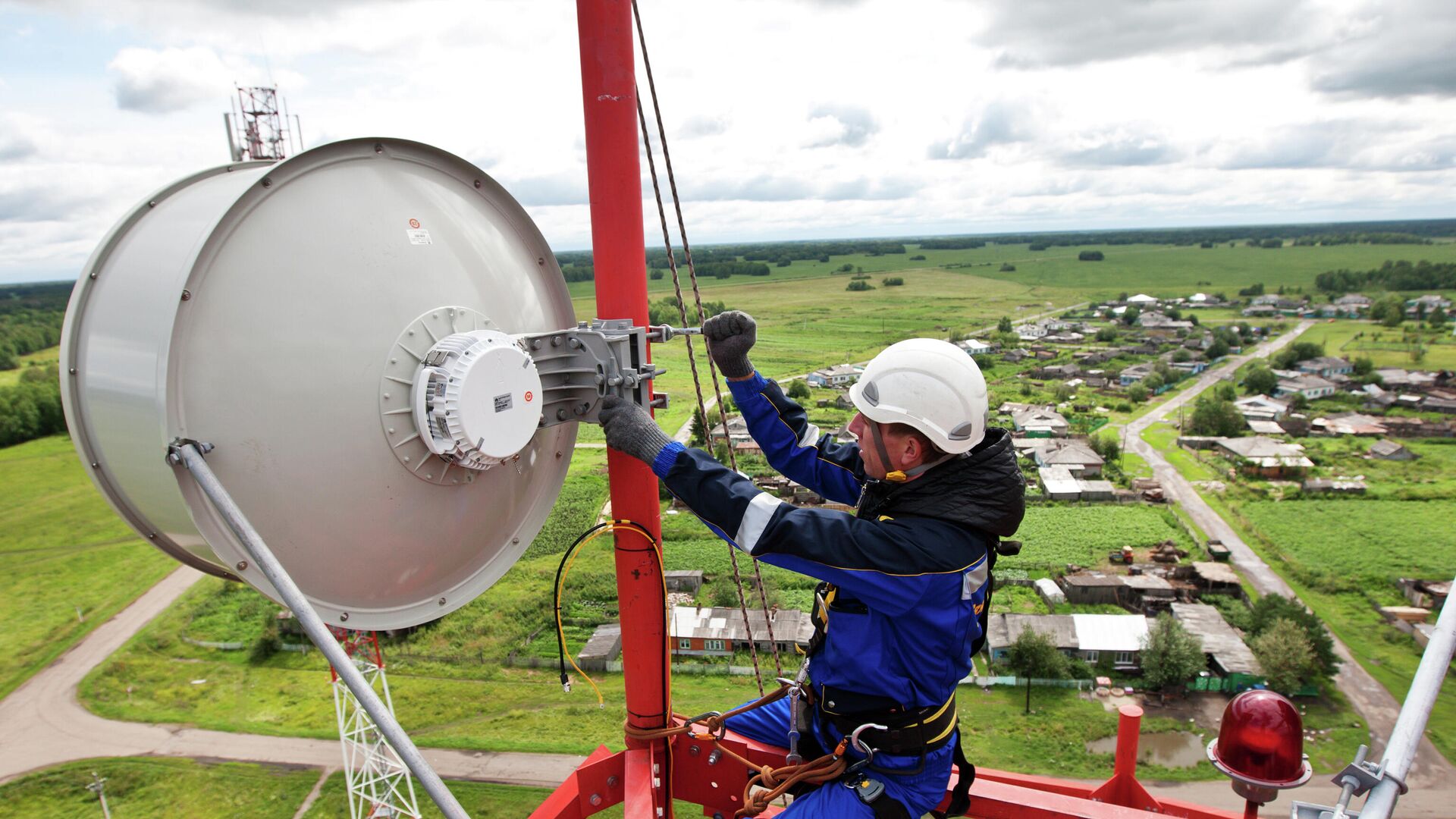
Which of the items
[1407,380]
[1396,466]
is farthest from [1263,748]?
[1407,380]

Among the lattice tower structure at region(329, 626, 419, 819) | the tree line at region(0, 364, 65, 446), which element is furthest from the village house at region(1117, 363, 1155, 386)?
the tree line at region(0, 364, 65, 446)

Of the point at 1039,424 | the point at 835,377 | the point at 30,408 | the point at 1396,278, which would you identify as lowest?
the point at 1039,424

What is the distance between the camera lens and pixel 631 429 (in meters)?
2.90

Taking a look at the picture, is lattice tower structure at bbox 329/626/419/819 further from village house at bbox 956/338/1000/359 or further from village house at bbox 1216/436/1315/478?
village house at bbox 956/338/1000/359

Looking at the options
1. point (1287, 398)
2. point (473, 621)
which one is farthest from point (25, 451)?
point (1287, 398)

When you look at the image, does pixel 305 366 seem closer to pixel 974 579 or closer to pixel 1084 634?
pixel 974 579

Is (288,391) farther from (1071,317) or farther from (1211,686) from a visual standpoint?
(1071,317)

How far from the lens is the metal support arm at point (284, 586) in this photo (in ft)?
7.02

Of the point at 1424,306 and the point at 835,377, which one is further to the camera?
the point at 1424,306

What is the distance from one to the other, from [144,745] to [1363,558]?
4170 centimetres

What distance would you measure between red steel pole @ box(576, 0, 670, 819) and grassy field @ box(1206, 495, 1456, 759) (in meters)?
26.4

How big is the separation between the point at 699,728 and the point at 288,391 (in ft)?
7.22

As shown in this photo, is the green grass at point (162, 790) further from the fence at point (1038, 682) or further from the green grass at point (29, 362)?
the green grass at point (29, 362)

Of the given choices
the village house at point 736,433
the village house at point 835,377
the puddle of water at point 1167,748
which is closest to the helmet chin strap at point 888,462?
the puddle of water at point 1167,748
